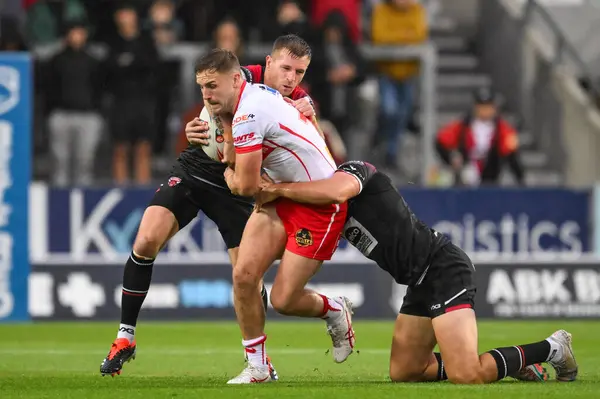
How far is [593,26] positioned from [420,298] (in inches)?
566

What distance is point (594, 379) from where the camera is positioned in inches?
366

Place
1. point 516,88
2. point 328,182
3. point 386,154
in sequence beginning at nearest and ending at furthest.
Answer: point 328,182 → point 386,154 → point 516,88

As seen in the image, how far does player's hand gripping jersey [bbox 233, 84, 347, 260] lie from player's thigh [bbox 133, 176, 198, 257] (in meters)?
1.11

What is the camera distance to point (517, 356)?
29.2 ft

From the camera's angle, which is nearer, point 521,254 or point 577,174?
point 521,254

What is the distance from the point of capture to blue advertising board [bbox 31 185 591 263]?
15.8 metres

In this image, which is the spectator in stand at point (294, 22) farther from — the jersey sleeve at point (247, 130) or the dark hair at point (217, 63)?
the jersey sleeve at point (247, 130)

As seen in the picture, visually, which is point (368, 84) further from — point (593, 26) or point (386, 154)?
point (593, 26)

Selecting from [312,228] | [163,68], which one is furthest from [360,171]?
[163,68]

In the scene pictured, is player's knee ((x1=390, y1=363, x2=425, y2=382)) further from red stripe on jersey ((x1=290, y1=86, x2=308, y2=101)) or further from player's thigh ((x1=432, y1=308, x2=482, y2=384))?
red stripe on jersey ((x1=290, y1=86, x2=308, y2=101))

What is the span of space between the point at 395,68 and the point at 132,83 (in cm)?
375

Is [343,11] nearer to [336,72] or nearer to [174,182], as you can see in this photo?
[336,72]

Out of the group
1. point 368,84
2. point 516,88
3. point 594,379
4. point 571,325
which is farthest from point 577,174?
point 594,379

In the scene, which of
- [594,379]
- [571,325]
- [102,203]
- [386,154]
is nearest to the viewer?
[594,379]
